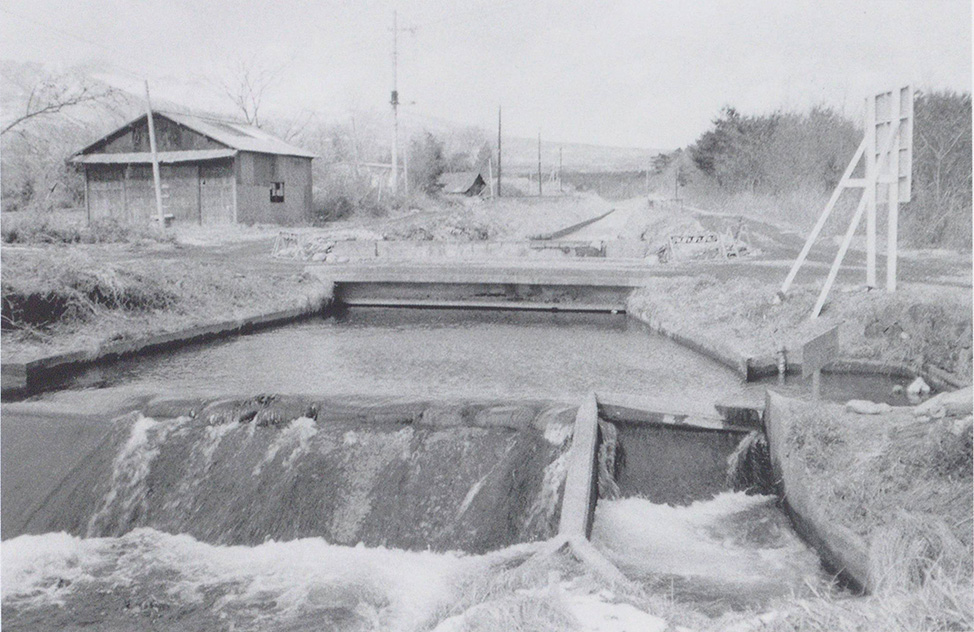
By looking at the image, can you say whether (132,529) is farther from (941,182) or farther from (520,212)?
(520,212)

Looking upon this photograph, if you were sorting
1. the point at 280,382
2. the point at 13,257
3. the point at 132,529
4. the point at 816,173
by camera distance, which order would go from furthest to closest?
1. the point at 816,173
2. the point at 13,257
3. the point at 280,382
4. the point at 132,529

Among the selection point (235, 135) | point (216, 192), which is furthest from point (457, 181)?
point (216, 192)

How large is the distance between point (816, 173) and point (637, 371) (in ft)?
76.1

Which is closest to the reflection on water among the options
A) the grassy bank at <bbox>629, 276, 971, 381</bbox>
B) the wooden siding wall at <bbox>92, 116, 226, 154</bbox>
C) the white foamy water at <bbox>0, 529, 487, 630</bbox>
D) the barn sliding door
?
the grassy bank at <bbox>629, 276, 971, 381</bbox>

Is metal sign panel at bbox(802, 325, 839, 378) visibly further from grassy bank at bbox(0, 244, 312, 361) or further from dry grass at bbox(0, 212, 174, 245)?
dry grass at bbox(0, 212, 174, 245)

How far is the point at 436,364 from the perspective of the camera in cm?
1281

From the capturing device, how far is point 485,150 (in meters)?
74.1

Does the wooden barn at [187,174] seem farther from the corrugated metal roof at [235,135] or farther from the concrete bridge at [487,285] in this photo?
the concrete bridge at [487,285]

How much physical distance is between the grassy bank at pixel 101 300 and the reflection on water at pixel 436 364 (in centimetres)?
74

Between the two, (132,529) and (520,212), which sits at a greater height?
(520,212)

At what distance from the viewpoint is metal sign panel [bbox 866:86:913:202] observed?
37.0 ft

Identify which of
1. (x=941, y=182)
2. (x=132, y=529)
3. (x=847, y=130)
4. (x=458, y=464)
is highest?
(x=847, y=130)

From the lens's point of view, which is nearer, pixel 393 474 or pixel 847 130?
pixel 393 474

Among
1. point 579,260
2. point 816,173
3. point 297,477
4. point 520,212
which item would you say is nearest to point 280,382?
point 297,477
